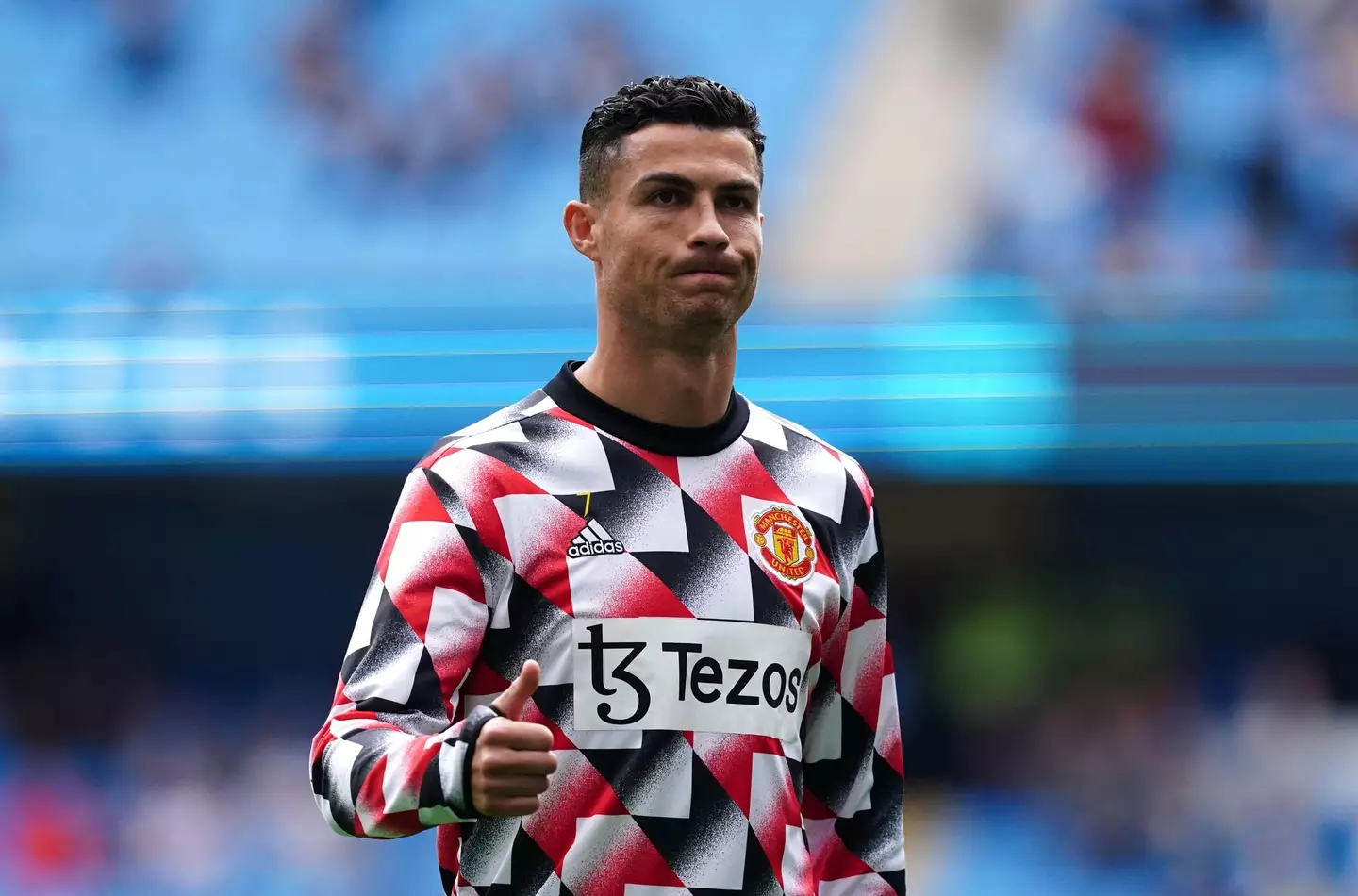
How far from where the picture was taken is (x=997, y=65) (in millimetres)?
8344

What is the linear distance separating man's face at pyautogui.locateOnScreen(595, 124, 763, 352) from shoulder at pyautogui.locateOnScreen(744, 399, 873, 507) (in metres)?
0.20

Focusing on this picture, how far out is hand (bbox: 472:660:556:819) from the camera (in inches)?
69.9

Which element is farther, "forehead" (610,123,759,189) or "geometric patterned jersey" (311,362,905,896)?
"forehead" (610,123,759,189)

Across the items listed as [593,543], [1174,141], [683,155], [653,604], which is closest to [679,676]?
[653,604]

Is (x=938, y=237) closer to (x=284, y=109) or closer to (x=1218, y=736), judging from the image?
(x=1218, y=736)

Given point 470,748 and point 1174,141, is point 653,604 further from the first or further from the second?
point 1174,141

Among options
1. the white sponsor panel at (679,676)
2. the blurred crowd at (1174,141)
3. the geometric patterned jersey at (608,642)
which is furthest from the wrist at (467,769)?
the blurred crowd at (1174,141)

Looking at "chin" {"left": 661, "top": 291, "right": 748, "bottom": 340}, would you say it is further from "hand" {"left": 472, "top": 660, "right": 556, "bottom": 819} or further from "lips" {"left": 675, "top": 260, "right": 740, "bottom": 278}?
"hand" {"left": 472, "top": 660, "right": 556, "bottom": 819}

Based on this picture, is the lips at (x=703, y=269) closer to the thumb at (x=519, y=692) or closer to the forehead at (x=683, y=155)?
the forehead at (x=683, y=155)

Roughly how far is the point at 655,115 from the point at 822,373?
5.01m

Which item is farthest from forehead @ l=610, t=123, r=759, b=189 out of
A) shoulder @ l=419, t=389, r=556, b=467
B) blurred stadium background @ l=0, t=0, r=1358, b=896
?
blurred stadium background @ l=0, t=0, r=1358, b=896

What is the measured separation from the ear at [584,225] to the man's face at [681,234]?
3 centimetres

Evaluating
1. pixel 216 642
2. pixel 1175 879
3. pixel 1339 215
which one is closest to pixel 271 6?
pixel 216 642

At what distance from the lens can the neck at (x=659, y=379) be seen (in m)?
2.31
